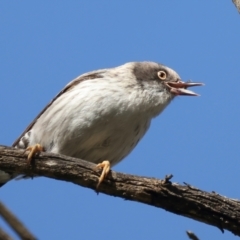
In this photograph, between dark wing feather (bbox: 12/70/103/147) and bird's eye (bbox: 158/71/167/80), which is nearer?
dark wing feather (bbox: 12/70/103/147)

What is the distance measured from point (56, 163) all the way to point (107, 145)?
4.78ft

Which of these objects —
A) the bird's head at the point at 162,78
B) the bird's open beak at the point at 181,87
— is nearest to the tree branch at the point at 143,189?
the bird's head at the point at 162,78

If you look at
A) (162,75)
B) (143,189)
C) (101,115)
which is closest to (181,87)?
(162,75)

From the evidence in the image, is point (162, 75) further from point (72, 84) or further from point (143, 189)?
point (143, 189)

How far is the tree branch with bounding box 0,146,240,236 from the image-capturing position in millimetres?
4320

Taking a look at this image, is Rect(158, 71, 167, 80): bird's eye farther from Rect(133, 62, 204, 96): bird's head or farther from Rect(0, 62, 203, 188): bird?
Rect(0, 62, 203, 188): bird

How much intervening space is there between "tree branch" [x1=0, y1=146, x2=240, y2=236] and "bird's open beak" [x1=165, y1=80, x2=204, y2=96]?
2.36 metres

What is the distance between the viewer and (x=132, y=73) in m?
6.61

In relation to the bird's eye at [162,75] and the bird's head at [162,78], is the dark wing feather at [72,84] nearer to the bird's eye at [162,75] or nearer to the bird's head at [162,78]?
the bird's head at [162,78]

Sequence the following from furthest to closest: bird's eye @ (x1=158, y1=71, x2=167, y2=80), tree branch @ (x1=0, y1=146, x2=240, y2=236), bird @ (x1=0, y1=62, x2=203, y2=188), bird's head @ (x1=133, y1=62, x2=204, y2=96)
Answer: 1. bird's eye @ (x1=158, y1=71, x2=167, y2=80)
2. bird's head @ (x1=133, y1=62, x2=204, y2=96)
3. bird @ (x1=0, y1=62, x2=203, y2=188)
4. tree branch @ (x1=0, y1=146, x2=240, y2=236)

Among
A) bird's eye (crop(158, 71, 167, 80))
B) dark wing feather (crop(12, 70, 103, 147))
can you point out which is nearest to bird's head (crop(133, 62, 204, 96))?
bird's eye (crop(158, 71, 167, 80))

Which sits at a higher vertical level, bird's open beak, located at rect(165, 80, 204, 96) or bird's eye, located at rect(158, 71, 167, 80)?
bird's eye, located at rect(158, 71, 167, 80)

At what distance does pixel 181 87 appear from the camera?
6949 millimetres

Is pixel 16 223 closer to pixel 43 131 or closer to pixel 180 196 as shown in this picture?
pixel 180 196
